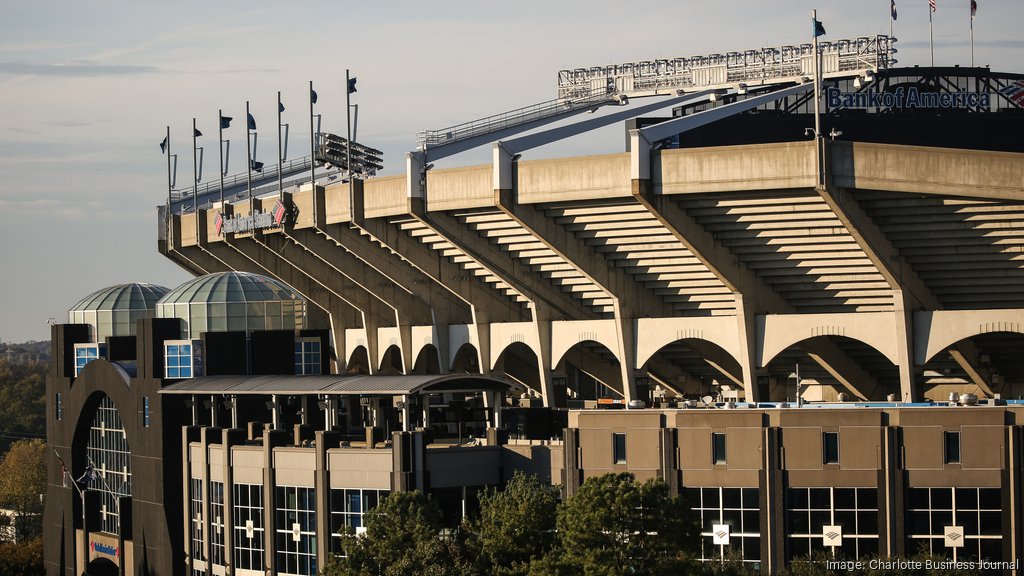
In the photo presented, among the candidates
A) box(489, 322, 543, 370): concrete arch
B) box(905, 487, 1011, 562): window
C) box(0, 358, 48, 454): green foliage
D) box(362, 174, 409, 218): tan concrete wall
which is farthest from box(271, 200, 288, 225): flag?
box(0, 358, 48, 454): green foliage

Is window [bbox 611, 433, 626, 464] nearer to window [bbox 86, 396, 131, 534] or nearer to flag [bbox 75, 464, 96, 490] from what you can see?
window [bbox 86, 396, 131, 534]

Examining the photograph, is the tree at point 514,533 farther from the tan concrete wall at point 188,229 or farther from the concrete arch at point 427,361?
the tan concrete wall at point 188,229

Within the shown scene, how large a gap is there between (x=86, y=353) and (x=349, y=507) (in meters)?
30.4

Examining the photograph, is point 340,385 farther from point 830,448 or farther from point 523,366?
point 523,366

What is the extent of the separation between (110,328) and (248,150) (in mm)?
30288

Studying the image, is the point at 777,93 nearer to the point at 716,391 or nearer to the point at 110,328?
the point at 716,391

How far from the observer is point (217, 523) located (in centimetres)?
6212

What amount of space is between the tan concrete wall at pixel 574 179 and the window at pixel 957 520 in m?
25.9

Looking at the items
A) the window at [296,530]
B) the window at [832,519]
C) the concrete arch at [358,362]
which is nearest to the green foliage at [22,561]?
the window at [296,530]

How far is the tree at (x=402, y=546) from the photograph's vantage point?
1838 inches

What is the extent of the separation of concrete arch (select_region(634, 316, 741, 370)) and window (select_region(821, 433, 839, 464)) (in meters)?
26.1

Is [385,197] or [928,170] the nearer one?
[928,170]

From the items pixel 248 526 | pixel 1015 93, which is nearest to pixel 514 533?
pixel 248 526

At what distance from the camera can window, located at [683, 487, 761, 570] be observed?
50.2m
